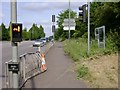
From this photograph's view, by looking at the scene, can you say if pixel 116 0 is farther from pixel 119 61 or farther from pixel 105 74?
pixel 105 74

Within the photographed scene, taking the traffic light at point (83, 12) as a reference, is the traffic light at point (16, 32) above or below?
below

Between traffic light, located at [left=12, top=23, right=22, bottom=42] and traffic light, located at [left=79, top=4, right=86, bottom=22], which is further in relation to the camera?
traffic light, located at [left=79, top=4, right=86, bottom=22]

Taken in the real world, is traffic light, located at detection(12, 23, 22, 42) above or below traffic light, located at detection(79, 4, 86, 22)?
below

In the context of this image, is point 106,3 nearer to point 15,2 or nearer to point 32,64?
point 32,64

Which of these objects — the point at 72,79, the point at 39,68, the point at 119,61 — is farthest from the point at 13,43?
the point at 119,61

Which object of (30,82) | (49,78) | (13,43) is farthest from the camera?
(49,78)

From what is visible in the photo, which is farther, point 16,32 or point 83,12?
point 83,12

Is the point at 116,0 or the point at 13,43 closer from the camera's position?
the point at 13,43

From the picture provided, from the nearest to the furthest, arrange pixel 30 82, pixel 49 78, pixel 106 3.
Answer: pixel 30 82 → pixel 49 78 → pixel 106 3

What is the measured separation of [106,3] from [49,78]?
63.3 feet

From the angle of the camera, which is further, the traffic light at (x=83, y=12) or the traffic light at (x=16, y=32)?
the traffic light at (x=83, y=12)

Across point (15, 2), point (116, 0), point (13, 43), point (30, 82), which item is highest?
point (116, 0)

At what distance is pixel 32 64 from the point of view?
59.6ft

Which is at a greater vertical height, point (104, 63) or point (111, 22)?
point (111, 22)
